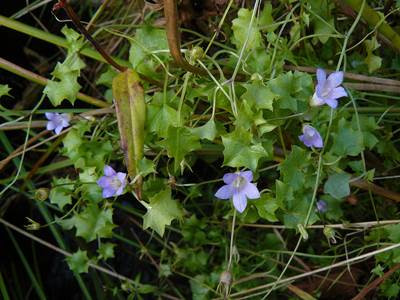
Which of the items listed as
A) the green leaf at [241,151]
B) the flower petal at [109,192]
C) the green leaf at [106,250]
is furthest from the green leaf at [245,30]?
the green leaf at [106,250]

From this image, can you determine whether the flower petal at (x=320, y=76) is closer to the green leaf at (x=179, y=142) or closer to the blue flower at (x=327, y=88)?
the blue flower at (x=327, y=88)

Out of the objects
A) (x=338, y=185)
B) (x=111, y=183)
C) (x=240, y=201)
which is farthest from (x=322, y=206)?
(x=111, y=183)

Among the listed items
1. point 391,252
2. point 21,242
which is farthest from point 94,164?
point 21,242

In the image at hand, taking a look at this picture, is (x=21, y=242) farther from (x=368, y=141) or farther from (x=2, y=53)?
(x=368, y=141)

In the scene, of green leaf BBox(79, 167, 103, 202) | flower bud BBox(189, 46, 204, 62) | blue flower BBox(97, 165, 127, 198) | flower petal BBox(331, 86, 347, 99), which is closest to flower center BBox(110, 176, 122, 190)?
blue flower BBox(97, 165, 127, 198)

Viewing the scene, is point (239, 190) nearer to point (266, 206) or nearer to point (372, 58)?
point (266, 206)
